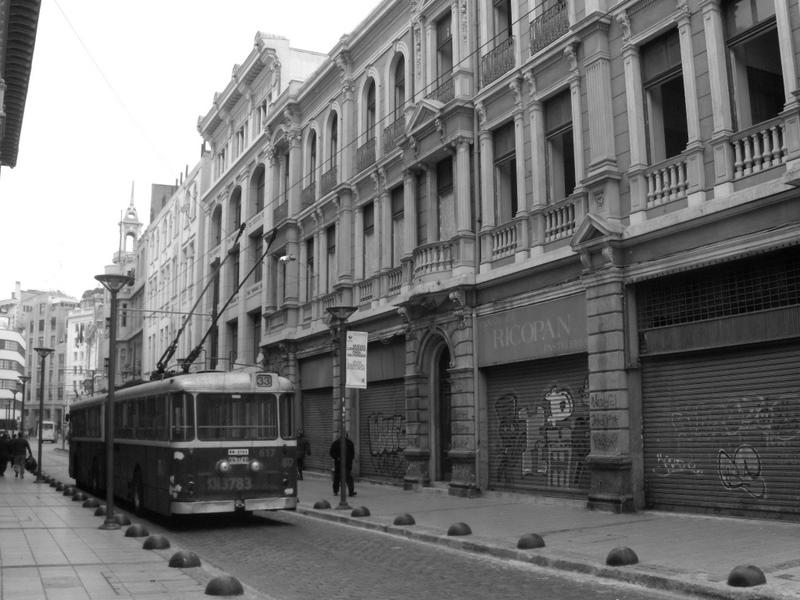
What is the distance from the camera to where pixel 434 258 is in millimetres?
21844

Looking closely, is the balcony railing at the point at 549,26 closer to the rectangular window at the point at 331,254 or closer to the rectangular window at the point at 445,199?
the rectangular window at the point at 445,199

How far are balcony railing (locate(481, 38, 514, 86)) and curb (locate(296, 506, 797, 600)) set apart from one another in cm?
1143

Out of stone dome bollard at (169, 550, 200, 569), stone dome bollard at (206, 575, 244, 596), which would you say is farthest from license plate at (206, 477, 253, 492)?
stone dome bollard at (206, 575, 244, 596)

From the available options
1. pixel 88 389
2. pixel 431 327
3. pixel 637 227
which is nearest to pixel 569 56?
pixel 637 227

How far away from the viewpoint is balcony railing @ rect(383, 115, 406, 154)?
25.4 meters

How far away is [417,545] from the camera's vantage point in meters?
13.1

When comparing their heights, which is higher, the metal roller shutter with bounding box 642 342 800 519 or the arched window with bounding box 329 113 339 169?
the arched window with bounding box 329 113 339 169

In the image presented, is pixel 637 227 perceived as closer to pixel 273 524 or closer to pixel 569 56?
pixel 569 56

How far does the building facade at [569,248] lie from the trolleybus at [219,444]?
5.77 meters

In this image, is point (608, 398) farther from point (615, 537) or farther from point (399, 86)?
point (399, 86)

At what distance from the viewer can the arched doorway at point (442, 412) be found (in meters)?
22.3

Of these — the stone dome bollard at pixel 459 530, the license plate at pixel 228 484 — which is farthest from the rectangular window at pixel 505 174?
the stone dome bollard at pixel 459 530

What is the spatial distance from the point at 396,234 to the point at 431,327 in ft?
15.4

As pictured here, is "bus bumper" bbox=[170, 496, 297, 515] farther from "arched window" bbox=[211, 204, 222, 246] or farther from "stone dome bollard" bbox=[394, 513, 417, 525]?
"arched window" bbox=[211, 204, 222, 246]
